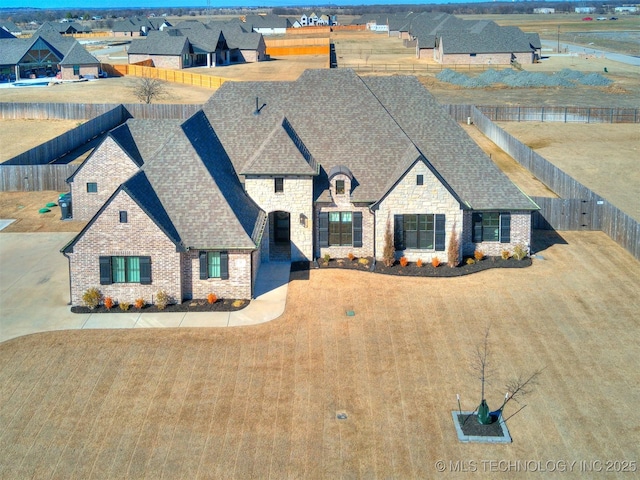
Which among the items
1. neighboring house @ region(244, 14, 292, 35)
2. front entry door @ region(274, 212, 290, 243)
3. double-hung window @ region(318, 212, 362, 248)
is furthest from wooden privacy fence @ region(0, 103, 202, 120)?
neighboring house @ region(244, 14, 292, 35)

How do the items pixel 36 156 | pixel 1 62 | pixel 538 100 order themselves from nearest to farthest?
pixel 36 156 < pixel 538 100 < pixel 1 62

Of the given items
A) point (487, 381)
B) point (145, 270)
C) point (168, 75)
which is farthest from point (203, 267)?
point (168, 75)

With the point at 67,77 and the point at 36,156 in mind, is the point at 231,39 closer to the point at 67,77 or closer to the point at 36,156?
the point at 67,77

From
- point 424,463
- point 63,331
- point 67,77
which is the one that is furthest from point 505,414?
point 67,77

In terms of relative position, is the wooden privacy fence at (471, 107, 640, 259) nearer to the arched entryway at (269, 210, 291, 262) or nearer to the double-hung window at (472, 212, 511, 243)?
the double-hung window at (472, 212, 511, 243)

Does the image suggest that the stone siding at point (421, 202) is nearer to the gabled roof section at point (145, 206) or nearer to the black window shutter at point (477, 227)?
the black window shutter at point (477, 227)

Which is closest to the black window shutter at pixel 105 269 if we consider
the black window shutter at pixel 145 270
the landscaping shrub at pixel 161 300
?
the black window shutter at pixel 145 270

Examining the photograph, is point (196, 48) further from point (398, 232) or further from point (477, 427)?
point (477, 427)
